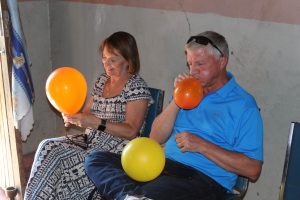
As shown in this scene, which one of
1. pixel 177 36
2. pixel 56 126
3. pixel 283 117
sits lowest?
pixel 56 126

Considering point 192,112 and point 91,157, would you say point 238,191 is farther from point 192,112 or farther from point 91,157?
point 91,157

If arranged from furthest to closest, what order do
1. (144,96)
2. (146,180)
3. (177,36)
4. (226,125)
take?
(177,36)
(144,96)
(226,125)
(146,180)

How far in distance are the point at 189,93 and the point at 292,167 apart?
56 cm

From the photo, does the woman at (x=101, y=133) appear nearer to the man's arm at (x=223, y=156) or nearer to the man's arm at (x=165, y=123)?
the man's arm at (x=165, y=123)

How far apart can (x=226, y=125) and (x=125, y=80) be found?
78cm

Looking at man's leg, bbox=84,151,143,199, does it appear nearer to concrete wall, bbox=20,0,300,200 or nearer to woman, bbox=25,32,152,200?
woman, bbox=25,32,152,200

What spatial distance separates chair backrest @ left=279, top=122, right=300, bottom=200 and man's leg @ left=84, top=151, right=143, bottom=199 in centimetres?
65

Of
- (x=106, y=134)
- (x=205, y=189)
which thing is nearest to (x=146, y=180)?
(x=205, y=189)

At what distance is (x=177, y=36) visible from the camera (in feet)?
8.61

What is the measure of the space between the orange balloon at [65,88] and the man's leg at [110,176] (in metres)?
0.31

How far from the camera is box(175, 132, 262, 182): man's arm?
74.6 inches

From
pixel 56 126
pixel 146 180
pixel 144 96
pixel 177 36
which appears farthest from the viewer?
pixel 56 126

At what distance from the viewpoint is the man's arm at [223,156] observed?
6.22ft

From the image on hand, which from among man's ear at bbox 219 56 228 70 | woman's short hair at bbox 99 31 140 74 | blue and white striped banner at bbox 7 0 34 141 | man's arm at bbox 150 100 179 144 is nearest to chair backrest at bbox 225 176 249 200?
man's arm at bbox 150 100 179 144
